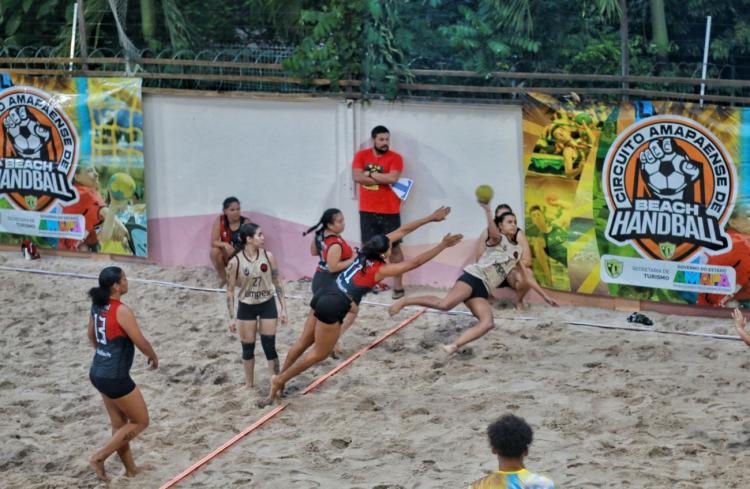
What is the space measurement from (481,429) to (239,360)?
3.05 m

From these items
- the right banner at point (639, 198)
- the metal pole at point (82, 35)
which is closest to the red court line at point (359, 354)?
the right banner at point (639, 198)

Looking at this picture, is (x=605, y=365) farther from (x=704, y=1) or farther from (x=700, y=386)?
(x=704, y=1)

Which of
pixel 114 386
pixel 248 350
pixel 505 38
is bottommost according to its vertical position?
pixel 248 350

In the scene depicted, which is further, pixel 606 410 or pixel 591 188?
pixel 591 188

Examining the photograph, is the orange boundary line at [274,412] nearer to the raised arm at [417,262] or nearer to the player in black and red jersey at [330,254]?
the player in black and red jersey at [330,254]

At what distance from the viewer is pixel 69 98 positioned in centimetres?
1477

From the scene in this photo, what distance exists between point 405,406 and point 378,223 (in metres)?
3.50

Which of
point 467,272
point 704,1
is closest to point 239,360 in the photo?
point 467,272

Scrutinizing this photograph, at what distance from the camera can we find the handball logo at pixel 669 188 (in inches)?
447

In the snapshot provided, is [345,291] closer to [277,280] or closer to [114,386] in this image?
[277,280]

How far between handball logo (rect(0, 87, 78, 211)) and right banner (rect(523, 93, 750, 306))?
19.8 feet

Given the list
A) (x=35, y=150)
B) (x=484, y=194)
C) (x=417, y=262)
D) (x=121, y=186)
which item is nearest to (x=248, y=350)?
(x=417, y=262)

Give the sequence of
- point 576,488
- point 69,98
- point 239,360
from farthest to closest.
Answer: point 69,98, point 239,360, point 576,488

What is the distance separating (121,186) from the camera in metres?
14.5
